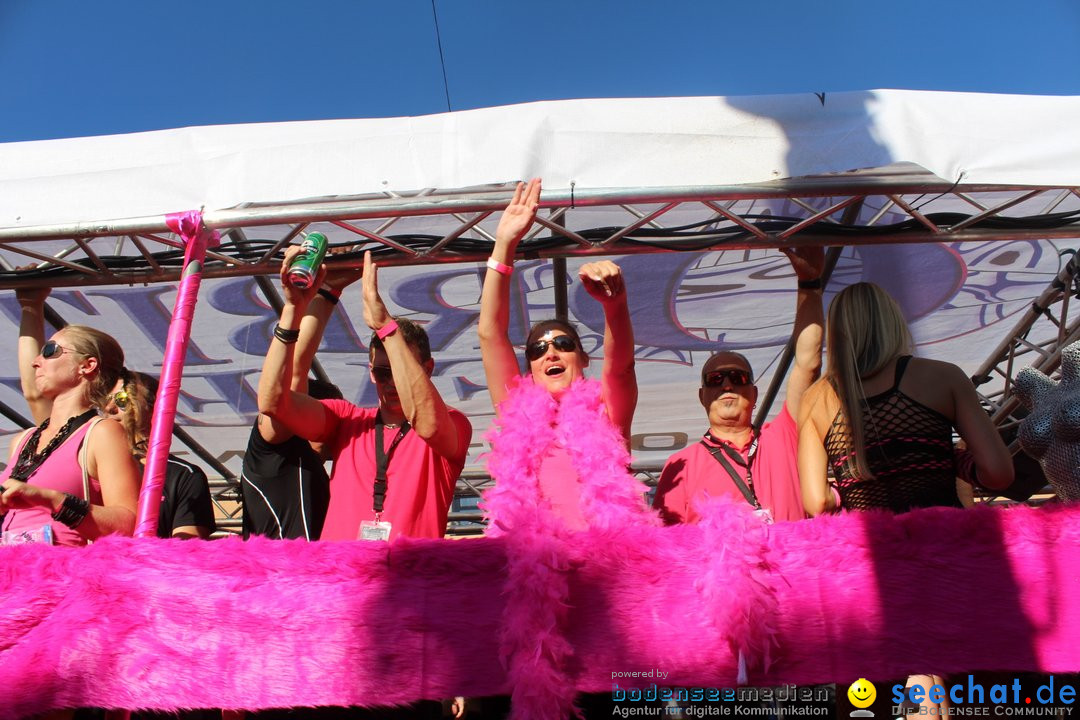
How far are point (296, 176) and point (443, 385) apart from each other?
274cm

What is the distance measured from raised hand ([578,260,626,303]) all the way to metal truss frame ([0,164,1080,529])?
367mm

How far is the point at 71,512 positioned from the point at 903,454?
2.21 meters

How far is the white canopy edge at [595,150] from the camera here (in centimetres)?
260

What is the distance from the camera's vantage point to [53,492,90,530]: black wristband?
2.17 metres

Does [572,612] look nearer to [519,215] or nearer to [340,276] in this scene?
[519,215]

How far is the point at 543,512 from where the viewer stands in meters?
2.05

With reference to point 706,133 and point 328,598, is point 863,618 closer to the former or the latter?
point 328,598

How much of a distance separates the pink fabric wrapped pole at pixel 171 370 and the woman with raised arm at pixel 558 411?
0.90 m

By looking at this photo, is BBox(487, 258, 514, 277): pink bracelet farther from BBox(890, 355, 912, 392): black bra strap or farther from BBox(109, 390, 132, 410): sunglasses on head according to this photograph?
BBox(109, 390, 132, 410): sunglasses on head

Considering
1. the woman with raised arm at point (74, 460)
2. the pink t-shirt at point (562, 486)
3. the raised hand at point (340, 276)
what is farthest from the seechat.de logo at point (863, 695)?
the raised hand at point (340, 276)

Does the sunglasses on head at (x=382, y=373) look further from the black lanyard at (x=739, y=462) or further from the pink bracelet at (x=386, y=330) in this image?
the black lanyard at (x=739, y=462)

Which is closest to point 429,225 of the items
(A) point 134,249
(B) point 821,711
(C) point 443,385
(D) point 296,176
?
(D) point 296,176

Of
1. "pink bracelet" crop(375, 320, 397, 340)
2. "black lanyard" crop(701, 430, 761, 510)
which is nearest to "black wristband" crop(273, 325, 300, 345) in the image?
"pink bracelet" crop(375, 320, 397, 340)

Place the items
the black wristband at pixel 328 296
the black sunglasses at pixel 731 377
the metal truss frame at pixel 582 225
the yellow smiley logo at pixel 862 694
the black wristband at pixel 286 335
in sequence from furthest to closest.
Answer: the black wristband at pixel 328 296
the black sunglasses at pixel 731 377
the black wristband at pixel 286 335
the metal truss frame at pixel 582 225
the yellow smiley logo at pixel 862 694
